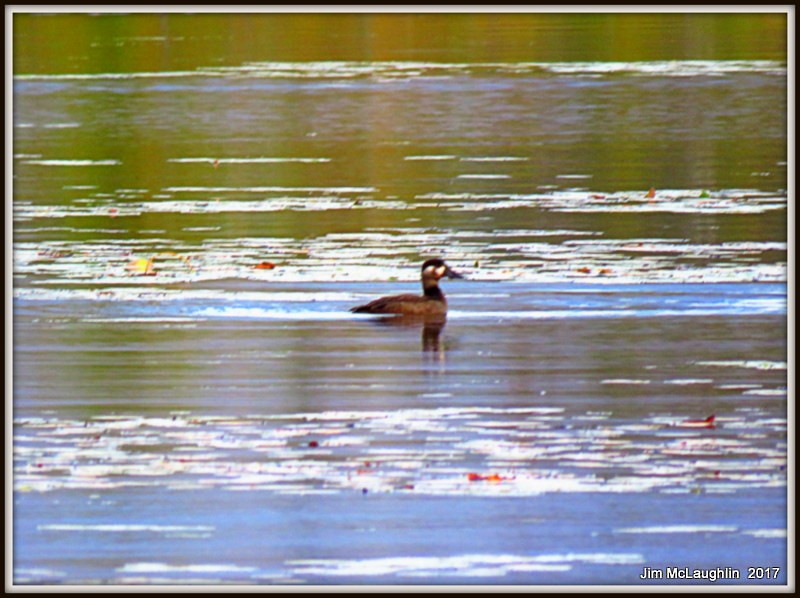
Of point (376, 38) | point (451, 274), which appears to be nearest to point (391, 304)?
point (451, 274)

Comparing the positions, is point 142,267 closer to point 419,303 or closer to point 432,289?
point 432,289

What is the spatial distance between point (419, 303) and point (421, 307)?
0.03 metres

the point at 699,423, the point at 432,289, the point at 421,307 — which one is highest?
the point at 432,289

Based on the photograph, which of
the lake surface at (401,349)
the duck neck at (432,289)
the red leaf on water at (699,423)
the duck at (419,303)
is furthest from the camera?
the duck neck at (432,289)

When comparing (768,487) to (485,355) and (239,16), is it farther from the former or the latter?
(239,16)

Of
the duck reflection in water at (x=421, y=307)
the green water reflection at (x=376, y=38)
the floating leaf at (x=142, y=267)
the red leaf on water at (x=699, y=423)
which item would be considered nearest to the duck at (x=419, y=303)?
the duck reflection in water at (x=421, y=307)

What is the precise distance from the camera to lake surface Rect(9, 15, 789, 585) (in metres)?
9.70

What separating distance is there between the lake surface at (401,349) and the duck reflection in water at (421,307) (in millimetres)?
201

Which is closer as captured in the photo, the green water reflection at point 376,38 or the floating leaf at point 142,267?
the floating leaf at point 142,267

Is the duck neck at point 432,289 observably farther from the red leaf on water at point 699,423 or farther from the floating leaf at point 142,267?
the red leaf on water at point 699,423

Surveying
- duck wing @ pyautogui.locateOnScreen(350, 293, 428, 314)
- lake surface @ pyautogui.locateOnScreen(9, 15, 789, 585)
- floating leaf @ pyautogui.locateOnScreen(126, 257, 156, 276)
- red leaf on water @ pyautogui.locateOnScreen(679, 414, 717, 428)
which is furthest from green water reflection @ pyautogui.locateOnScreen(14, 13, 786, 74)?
red leaf on water @ pyautogui.locateOnScreen(679, 414, 717, 428)

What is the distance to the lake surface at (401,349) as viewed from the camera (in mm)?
9703

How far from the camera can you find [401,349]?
14453 millimetres

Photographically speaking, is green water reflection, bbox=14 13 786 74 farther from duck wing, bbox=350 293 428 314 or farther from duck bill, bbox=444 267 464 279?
duck wing, bbox=350 293 428 314
